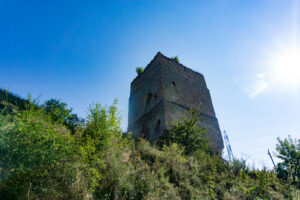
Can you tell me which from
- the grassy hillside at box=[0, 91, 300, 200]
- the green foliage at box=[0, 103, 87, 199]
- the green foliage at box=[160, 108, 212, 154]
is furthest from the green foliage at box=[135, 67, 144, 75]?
the green foliage at box=[0, 103, 87, 199]

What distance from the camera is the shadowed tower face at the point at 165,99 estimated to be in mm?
10188

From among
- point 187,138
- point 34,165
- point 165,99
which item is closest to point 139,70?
point 165,99

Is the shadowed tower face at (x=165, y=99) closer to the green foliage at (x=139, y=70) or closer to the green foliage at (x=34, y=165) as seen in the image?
the green foliage at (x=139, y=70)

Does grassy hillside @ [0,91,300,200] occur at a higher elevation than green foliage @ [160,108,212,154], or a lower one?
lower

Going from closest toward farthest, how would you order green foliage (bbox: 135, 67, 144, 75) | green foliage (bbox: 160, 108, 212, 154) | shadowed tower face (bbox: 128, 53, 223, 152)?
1. green foliage (bbox: 160, 108, 212, 154)
2. shadowed tower face (bbox: 128, 53, 223, 152)
3. green foliage (bbox: 135, 67, 144, 75)

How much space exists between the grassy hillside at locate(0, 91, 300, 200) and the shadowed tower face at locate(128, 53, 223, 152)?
13.7 feet

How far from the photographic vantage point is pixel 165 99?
10.3 meters

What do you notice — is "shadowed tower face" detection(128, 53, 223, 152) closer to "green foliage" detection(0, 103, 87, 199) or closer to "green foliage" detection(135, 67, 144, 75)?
"green foliage" detection(135, 67, 144, 75)

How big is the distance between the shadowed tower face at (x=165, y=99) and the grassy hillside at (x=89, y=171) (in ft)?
13.7

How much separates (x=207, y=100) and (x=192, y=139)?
594 centimetres

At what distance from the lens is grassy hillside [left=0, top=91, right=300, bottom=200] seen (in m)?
3.43

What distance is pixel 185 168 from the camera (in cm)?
550

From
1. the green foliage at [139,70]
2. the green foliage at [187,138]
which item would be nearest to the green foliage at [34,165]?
the green foliage at [187,138]

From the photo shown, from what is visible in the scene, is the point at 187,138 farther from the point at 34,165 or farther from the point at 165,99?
the point at 34,165
